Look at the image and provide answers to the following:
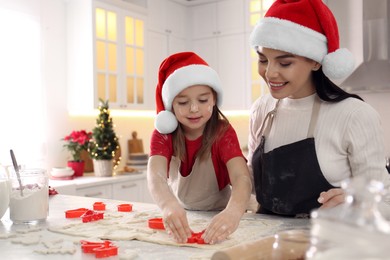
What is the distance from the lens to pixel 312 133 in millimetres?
1399

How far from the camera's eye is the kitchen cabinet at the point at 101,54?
152 inches

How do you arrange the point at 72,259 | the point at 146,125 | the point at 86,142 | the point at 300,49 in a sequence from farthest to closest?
the point at 146,125, the point at 86,142, the point at 300,49, the point at 72,259

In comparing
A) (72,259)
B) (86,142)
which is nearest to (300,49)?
(72,259)

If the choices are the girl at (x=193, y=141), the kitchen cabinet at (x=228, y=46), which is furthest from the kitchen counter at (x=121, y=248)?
the kitchen cabinet at (x=228, y=46)

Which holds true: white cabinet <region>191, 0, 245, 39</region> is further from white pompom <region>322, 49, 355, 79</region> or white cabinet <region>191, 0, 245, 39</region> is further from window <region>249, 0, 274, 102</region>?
white pompom <region>322, 49, 355, 79</region>

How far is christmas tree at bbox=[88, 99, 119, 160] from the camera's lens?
3.80 m

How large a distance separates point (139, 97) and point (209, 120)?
292 cm

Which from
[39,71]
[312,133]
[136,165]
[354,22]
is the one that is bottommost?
[136,165]

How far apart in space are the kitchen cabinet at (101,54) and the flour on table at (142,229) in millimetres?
2644

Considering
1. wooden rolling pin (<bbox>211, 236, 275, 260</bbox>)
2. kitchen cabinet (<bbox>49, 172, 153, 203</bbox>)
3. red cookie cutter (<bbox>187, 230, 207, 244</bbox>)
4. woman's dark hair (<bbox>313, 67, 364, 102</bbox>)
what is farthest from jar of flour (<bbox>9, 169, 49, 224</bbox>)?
kitchen cabinet (<bbox>49, 172, 153, 203</bbox>)

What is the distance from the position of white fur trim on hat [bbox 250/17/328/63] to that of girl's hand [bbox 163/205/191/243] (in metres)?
0.63

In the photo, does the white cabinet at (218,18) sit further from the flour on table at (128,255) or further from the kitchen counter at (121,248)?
the flour on table at (128,255)

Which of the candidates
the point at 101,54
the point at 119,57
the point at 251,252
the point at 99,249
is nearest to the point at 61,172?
the point at 101,54

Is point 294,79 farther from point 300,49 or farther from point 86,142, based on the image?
point 86,142
